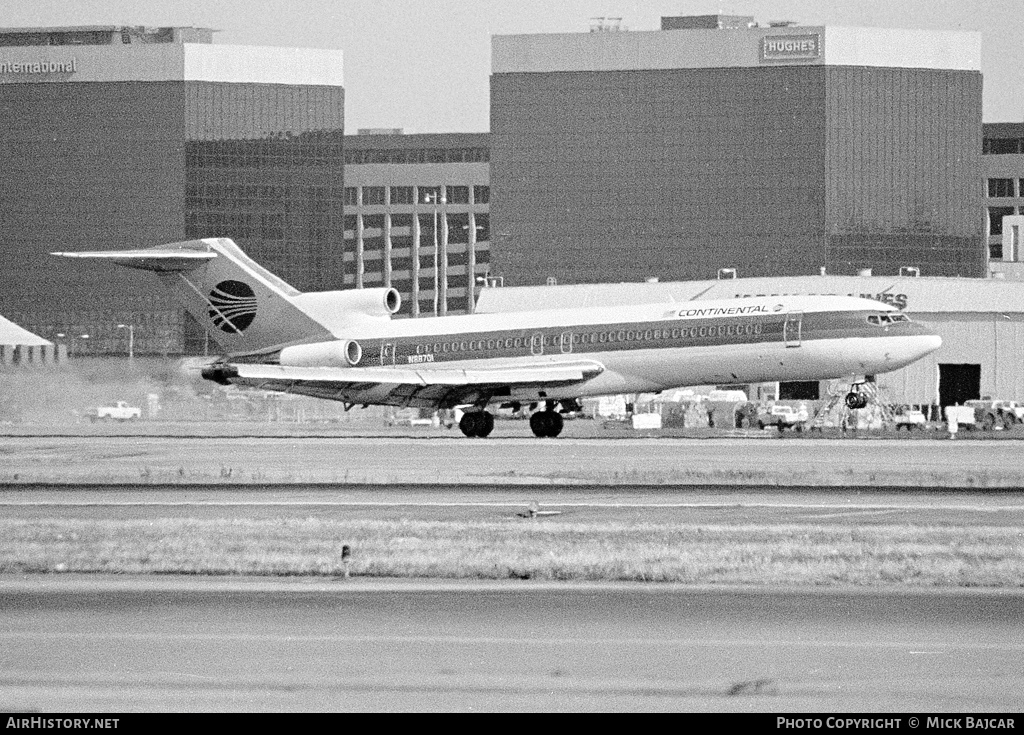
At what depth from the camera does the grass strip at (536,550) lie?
2438 cm

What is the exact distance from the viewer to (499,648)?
18.7 meters

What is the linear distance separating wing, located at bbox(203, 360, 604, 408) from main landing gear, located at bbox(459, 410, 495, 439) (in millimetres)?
543

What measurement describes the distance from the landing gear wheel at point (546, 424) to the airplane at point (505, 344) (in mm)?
42

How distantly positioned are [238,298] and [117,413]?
615 inches

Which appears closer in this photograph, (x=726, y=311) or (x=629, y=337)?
(x=726, y=311)

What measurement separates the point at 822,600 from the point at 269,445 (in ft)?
118

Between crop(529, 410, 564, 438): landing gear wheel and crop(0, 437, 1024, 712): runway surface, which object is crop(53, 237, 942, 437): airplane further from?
crop(0, 437, 1024, 712): runway surface

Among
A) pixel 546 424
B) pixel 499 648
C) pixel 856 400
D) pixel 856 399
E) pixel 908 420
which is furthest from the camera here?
pixel 908 420

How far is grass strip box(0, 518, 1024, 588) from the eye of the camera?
2438cm

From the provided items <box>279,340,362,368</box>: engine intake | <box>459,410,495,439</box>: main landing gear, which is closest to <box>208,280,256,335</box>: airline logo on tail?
<box>279,340,362,368</box>: engine intake

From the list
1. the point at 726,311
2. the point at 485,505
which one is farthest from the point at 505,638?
the point at 726,311

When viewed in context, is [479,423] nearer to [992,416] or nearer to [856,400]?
[856,400]

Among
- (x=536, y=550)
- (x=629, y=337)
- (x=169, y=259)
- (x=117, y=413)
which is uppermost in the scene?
(x=169, y=259)
